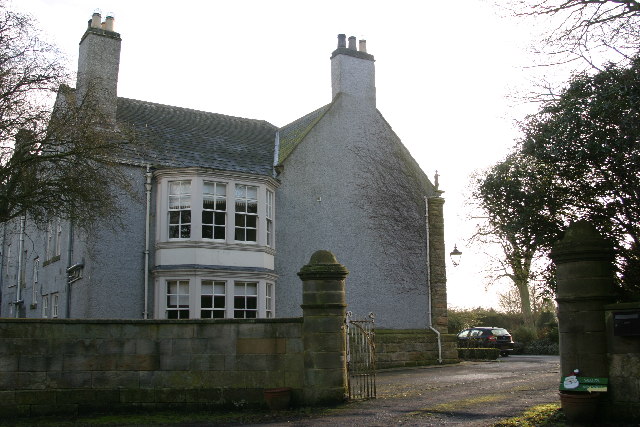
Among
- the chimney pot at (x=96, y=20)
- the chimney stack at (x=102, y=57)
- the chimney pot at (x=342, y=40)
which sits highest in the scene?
the chimney pot at (x=342, y=40)

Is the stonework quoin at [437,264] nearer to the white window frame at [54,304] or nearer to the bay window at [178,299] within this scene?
the bay window at [178,299]

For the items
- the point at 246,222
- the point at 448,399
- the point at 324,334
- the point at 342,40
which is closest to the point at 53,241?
the point at 246,222

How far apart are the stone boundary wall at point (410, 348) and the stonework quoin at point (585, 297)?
39.1 feet

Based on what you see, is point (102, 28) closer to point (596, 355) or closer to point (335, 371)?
point (335, 371)

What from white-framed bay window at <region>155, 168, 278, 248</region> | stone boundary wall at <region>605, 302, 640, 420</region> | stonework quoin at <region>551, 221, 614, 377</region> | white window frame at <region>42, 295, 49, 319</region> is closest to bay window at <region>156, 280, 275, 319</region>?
white-framed bay window at <region>155, 168, 278, 248</region>

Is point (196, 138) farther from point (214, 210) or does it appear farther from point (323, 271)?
point (323, 271)

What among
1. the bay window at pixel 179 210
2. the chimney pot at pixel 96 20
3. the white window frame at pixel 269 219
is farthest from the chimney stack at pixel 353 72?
the chimney pot at pixel 96 20

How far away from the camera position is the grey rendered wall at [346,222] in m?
23.0

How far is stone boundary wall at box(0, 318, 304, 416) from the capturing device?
11.6m

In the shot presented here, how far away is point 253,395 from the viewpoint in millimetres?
11945

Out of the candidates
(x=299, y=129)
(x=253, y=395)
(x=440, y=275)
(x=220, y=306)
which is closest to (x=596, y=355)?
(x=253, y=395)

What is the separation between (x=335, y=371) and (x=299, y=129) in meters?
14.7

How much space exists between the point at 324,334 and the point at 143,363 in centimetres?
334

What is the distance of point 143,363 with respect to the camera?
468 inches
